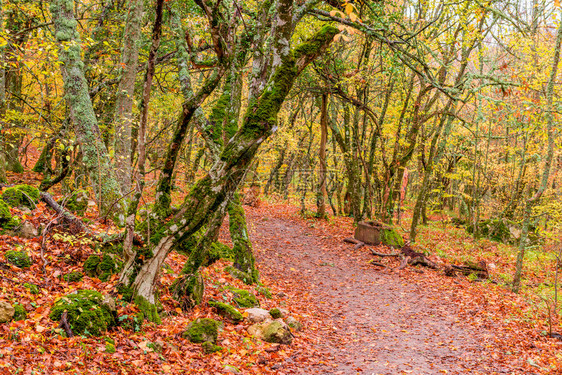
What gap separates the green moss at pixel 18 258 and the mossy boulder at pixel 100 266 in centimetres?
78

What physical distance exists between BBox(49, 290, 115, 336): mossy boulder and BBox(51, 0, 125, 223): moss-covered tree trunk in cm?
245

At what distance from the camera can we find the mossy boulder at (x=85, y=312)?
430 cm

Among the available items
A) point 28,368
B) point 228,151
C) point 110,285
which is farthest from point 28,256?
point 228,151

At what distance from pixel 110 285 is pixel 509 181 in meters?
22.4

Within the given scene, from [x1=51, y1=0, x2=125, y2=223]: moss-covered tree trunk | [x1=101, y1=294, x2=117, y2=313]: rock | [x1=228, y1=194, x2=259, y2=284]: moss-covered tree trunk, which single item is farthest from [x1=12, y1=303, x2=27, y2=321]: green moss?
[x1=228, y1=194, x2=259, y2=284]: moss-covered tree trunk

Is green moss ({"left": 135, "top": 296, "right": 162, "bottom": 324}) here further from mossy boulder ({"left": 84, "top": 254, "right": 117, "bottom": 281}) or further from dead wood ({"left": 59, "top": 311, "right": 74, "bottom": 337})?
dead wood ({"left": 59, "top": 311, "right": 74, "bottom": 337})

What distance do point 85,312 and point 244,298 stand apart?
3348 millimetres

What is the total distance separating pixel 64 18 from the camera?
22.1 ft

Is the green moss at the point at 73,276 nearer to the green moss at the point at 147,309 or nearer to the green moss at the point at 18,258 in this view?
the green moss at the point at 18,258

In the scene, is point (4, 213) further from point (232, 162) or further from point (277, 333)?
point (277, 333)

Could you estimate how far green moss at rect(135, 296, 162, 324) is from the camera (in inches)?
206

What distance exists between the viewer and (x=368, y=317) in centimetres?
830

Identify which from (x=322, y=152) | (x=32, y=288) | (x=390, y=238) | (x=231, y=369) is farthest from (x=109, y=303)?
(x=322, y=152)

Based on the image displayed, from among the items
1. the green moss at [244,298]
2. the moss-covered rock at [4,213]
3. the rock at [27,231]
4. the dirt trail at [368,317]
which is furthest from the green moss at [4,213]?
the dirt trail at [368,317]
